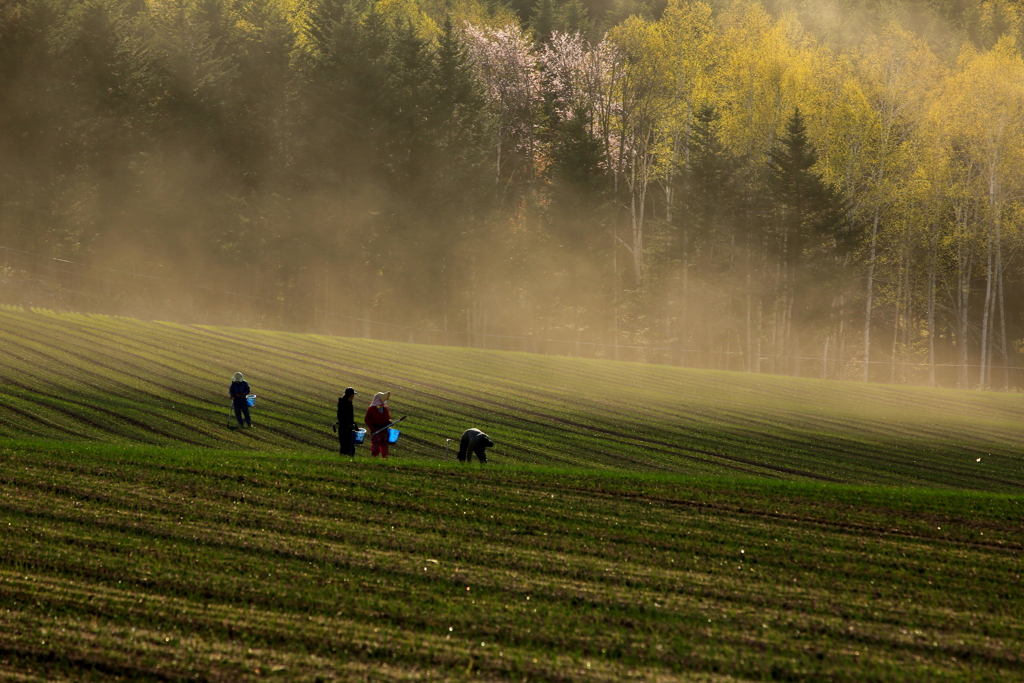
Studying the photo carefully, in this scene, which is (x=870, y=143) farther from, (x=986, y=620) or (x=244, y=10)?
(x=986, y=620)

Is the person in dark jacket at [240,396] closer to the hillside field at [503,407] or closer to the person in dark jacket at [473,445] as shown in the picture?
the hillside field at [503,407]

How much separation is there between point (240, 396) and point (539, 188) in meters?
40.5

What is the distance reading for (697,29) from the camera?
58.2 meters

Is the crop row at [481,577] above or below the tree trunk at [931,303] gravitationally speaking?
below

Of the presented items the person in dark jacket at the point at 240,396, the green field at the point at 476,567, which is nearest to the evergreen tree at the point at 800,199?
the green field at the point at 476,567

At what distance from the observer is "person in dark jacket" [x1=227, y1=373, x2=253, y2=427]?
19.9 meters

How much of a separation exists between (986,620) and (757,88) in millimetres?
46802

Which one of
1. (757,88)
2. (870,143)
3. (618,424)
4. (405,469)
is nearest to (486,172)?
(757,88)

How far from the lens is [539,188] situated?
2291 inches

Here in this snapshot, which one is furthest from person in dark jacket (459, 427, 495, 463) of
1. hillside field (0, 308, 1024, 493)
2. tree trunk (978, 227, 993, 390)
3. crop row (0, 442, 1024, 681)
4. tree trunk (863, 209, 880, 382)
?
tree trunk (978, 227, 993, 390)

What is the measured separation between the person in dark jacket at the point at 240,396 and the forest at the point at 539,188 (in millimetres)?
26615

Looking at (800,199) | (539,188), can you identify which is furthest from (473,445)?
(539,188)

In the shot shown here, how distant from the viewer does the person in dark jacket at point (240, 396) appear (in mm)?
19922

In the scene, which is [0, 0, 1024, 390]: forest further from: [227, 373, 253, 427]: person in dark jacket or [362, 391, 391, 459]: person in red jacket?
[362, 391, 391, 459]: person in red jacket
